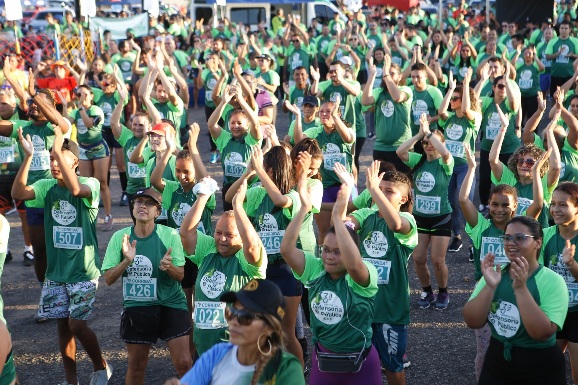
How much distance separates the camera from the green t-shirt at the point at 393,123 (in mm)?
10383

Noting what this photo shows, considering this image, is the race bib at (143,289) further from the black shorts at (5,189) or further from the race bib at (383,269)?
the black shorts at (5,189)

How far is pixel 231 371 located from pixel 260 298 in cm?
33

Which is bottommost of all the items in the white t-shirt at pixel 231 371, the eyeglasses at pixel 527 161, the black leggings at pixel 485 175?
the black leggings at pixel 485 175

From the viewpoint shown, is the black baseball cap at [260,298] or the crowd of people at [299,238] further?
the crowd of people at [299,238]

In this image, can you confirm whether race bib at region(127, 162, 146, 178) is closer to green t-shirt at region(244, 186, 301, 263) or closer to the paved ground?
the paved ground

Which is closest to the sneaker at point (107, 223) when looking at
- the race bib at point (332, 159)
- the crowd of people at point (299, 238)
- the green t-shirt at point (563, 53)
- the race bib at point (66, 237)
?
the crowd of people at point (299, 238)

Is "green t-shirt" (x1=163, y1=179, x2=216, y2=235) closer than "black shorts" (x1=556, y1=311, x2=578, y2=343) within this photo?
No

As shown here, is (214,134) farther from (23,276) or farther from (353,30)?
(353,30)

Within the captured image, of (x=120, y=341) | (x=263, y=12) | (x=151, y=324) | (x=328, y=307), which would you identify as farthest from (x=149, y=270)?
(x=263, y=12)

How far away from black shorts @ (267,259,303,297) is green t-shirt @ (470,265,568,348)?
6.05 ft

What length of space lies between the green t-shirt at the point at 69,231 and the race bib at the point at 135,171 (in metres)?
Result: 2.04

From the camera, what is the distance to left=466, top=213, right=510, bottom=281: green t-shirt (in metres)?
6.21

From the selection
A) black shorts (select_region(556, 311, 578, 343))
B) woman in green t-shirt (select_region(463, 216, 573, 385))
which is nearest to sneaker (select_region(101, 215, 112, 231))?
black shorts (select_region(556, 311, 578, 343))

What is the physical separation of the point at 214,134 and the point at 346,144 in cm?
139
